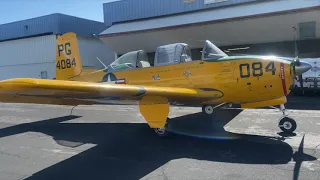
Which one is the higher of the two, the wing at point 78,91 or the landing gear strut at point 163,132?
the wing at point 78,91

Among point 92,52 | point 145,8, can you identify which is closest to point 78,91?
point 145,8

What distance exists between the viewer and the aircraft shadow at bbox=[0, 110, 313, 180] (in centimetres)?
449

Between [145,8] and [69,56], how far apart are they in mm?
14752

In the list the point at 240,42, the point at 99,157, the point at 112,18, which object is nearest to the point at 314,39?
the point at 240,42

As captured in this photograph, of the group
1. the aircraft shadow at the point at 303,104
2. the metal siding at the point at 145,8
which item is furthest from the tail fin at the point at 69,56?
the metal siding at the point at 145,8

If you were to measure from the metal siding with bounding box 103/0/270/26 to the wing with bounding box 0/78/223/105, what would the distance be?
15.2m

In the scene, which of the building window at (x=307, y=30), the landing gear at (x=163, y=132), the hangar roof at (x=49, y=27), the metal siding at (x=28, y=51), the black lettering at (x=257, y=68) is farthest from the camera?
the metal siding at (x=28, y=51)

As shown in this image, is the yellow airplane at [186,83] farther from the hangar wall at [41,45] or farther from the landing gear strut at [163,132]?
the hangar wall at [41,45]

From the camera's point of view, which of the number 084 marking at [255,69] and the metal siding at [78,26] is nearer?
the number 084 marking at [255,69]

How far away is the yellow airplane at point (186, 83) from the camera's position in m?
→ 5.39

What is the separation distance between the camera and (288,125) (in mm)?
6473

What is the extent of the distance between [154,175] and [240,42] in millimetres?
18089

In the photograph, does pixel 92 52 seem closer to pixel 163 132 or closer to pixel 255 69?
pixel 163 132

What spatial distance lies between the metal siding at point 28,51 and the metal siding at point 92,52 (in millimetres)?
2935
